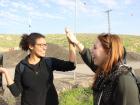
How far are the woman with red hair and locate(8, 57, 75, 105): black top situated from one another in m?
1.66

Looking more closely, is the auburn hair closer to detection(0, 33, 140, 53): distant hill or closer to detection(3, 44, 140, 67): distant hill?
detection(3, 44, 140, 67): distant hill

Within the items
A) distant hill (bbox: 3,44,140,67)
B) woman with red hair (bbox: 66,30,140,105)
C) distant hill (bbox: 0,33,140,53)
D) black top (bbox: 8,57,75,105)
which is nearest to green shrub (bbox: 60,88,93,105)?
black top (bbox: 8,57,75,105)

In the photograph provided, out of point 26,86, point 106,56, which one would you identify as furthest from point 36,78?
point 106,56

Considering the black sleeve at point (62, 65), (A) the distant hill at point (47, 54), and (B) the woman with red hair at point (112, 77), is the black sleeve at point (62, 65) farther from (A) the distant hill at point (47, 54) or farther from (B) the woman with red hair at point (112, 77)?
(A) the distant hill at point (47, 54)

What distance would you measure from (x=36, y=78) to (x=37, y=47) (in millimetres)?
397

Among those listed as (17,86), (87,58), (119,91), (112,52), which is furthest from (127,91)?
(17,86)

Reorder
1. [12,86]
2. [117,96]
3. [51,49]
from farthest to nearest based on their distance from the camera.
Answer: [51,49], [12,86], [117,96]

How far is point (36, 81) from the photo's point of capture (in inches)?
209

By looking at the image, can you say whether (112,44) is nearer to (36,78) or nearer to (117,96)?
(117,96)

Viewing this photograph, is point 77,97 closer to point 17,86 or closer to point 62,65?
point 62,65

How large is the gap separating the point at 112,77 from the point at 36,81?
1.95m

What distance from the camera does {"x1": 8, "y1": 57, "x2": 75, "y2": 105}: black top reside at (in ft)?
17.4

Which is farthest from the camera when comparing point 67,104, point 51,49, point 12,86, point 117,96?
point 51,49

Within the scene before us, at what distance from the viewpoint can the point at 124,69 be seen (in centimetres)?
353
